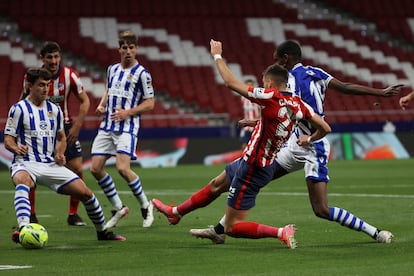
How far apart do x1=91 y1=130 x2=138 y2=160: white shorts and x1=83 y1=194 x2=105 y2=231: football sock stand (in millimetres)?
1956

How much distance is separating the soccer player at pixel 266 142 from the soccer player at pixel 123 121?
111 inches

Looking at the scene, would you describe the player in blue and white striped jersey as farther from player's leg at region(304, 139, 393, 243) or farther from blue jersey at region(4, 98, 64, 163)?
blue jersey at region(4, 98, 64, 163)

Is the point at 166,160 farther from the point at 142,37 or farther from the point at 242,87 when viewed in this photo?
the point at 242,87

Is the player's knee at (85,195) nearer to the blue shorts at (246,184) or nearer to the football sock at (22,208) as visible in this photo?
the football sock at (22,208)

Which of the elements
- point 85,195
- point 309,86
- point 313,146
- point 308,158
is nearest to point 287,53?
point 309,86

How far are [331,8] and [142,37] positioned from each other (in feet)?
28.3

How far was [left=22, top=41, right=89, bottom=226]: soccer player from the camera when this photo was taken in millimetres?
11234

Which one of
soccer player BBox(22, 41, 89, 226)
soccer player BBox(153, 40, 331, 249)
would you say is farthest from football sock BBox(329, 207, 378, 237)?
soccer player BBox(22, 41, 89, 226)

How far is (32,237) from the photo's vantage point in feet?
30.1

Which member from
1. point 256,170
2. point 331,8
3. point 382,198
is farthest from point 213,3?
point 256,170

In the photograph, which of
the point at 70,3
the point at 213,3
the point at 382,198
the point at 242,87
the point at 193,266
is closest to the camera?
the point at 193,266

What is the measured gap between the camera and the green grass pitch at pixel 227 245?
7805 millimetres

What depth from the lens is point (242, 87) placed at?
28.0 ft

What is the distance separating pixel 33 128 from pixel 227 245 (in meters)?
2.24
